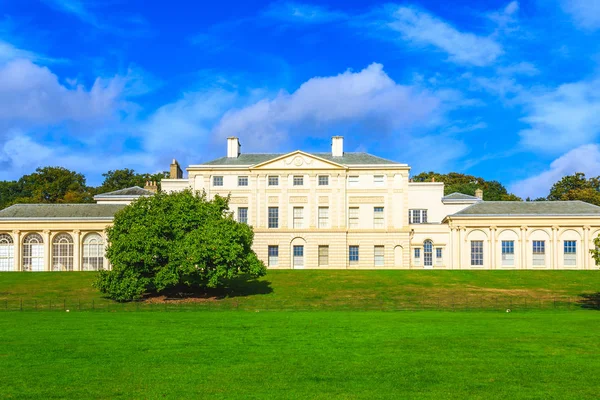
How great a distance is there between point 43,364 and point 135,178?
8921 centimetres

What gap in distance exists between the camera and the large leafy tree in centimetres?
10038

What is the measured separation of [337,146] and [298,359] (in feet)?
167

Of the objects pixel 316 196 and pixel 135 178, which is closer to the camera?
pixel 316 196

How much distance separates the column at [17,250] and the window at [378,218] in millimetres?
35583

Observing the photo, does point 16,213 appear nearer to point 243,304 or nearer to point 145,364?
point 243,304

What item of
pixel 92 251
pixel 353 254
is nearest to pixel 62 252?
pixel 92 251

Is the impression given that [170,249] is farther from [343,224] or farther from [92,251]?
[343,224]

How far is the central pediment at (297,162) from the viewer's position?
64125mm

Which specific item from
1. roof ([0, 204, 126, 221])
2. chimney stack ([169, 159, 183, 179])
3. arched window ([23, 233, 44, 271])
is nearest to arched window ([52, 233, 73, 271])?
arched window ([23, 233, 44, 271])

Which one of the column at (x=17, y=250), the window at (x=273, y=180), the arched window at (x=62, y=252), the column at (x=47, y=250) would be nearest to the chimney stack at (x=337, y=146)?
the window at (x=273, y=180)

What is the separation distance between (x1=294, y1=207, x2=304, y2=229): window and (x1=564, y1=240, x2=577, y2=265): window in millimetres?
26506

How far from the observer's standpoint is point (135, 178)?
103688 mm

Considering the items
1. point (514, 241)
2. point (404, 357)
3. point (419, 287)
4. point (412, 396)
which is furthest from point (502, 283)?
point (412, 396)

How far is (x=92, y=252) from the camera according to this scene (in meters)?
61.2
